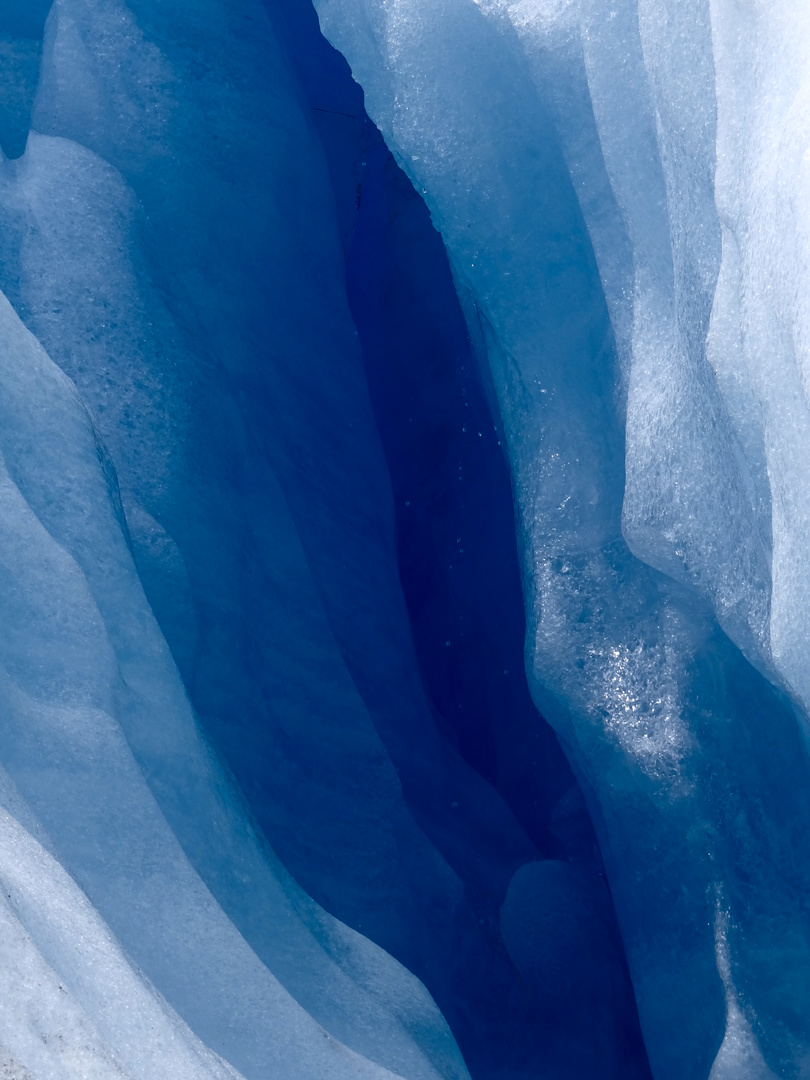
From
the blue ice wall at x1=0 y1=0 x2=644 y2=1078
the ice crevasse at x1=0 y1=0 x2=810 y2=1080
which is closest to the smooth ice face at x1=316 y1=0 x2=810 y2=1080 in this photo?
the ice crevasse at x1=0 y1=0 x2=810 y2=1080

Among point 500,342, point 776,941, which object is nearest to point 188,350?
point 500,342

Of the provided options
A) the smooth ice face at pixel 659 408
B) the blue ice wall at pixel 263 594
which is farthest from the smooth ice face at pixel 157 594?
the smooth ice face at pixel 659 408

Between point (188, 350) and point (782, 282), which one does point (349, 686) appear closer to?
point (188, 350)

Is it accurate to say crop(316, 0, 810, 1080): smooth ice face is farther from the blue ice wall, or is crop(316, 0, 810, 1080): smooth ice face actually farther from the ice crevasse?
the blue ice wall

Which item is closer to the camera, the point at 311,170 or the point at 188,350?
the point at 188,350

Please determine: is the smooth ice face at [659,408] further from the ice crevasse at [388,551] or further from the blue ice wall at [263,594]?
the blue ice wall at [263,594]

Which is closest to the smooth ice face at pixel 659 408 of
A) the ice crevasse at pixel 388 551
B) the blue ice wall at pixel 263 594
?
the ice crevasse at pixel 388 551

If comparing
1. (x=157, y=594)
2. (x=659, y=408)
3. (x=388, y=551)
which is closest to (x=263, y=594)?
(x=157, y=594)
